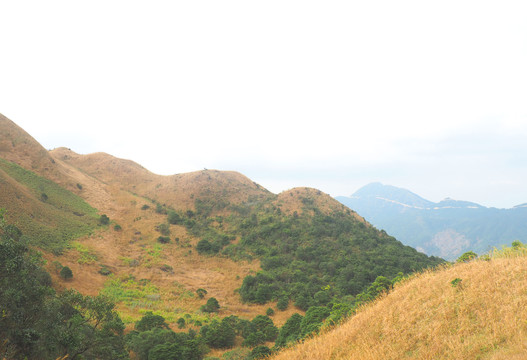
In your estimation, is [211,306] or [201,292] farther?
[201,292]

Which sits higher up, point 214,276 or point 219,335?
point 219,335

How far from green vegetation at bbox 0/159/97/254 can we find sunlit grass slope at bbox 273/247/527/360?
29.6 metres

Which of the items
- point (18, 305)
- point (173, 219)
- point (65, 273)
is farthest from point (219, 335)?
point (173, 219)

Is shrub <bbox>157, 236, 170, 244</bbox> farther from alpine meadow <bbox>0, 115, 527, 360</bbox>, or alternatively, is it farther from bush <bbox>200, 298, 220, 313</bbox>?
bush <bbox>200, 298, 220, 313</bbox>

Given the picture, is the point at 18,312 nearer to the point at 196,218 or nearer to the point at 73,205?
the point at 73,205

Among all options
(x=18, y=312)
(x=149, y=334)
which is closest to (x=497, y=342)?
(x=18, y=312)

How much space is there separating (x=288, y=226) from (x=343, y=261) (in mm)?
14203

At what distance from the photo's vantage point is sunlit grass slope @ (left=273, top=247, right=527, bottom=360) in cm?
688

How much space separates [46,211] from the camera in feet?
122

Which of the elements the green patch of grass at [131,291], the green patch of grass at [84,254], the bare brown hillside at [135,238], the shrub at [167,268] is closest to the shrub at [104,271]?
the bare brown hillside at [135,238]

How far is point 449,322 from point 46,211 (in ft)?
158

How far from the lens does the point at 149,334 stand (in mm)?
17203

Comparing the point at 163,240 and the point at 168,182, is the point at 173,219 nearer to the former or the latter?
the point at 163,240

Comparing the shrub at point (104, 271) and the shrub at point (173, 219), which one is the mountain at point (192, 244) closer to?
the shrub at point (104, 271)
